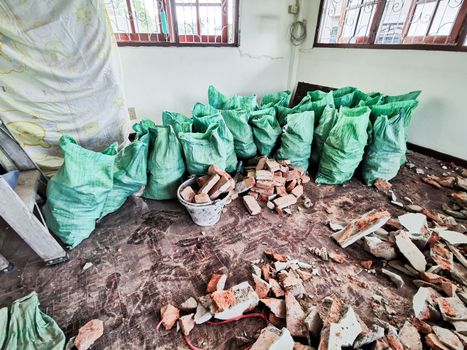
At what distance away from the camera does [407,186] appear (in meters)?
2.11

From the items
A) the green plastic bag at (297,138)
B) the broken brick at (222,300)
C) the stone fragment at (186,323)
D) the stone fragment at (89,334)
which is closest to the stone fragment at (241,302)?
the broken brick at (222,300)

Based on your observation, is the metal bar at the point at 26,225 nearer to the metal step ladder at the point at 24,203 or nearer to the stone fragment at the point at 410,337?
the metal step ladder at the point at 24,203

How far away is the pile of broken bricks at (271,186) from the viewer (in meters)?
1.85

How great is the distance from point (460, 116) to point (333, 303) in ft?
8.00

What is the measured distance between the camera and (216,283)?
4.03 ft

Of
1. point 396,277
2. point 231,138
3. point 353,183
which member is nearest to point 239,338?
point 396,277

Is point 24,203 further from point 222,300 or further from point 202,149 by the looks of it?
point 222,300

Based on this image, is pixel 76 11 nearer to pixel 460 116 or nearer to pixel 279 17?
pixel 279 17

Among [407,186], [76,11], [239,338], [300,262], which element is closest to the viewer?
[239,338]

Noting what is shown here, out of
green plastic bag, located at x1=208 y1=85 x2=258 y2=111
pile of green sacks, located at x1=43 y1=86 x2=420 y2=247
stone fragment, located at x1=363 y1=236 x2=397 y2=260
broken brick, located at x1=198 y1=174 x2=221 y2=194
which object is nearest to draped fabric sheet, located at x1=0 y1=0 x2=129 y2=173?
pile of green sacks, located at x1=43 y1=86 x2=420 y2=247

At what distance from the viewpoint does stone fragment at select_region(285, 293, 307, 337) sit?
3.38ft

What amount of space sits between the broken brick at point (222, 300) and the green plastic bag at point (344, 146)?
143 cm

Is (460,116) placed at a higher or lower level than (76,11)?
lower

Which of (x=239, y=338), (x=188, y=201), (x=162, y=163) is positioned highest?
(x=162, y=163)
